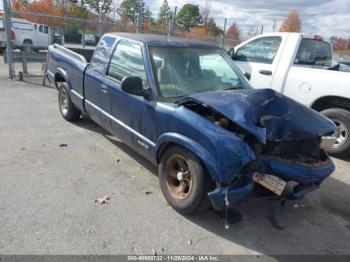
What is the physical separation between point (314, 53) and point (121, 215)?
534cm

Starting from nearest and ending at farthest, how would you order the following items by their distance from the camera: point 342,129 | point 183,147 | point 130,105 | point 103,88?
point 183,147 < point 130,105 < point 103,88 < point 342,129

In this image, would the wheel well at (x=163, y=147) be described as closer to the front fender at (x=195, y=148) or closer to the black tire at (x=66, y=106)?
the front fender at (x=195, y=148)

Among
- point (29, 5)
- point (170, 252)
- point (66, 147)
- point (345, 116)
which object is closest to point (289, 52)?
point (345, 116)

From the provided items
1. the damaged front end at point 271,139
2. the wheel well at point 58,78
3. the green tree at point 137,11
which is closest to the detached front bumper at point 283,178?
the damaged front end at point 271,139

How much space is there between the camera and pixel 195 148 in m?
3.40

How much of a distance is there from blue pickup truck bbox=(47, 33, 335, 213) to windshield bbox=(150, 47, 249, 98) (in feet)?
0.04

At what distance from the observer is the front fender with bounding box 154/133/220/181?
326 centimetres

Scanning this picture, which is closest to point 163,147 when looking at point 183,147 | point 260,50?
point 183,147

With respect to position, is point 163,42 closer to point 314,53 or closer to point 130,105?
point 130,105

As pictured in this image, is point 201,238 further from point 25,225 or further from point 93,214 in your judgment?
point 25,225

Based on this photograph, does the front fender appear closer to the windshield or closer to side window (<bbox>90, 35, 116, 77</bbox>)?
the windshield

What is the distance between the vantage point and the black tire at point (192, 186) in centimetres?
346

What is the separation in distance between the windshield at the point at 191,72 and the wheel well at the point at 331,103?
6.92 ft

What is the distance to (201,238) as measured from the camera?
344cm
